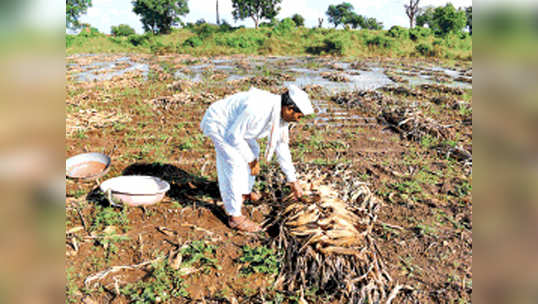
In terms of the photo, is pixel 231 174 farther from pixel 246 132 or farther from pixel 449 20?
pixel 449 20

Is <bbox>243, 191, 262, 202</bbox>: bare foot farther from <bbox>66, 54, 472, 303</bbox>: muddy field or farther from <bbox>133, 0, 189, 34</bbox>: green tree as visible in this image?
<bbox>133, 0, 189, 34</bbox>: green tree

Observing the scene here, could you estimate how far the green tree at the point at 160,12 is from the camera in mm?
35656

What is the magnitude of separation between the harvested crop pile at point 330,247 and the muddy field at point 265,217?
0.06ft

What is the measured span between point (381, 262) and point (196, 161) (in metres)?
3.06

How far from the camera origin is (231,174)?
3.17 m

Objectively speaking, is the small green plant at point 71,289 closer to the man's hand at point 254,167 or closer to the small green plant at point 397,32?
the man's hand at point 254,167

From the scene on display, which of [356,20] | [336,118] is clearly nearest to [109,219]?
[336,118]

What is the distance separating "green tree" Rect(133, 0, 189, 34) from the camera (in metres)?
35.7

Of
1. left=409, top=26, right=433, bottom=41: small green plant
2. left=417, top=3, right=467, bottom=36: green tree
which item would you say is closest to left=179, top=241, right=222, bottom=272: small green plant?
left=409, top=26, right=433, bottom=41: small green plant

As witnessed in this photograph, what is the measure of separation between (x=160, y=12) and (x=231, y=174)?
3827 cm

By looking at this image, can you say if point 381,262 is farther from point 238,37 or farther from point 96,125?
point 238,37

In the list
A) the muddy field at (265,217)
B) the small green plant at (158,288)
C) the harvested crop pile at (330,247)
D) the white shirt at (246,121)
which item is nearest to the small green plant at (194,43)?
the muddy field at (265,217)

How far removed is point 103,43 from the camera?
27.7m
